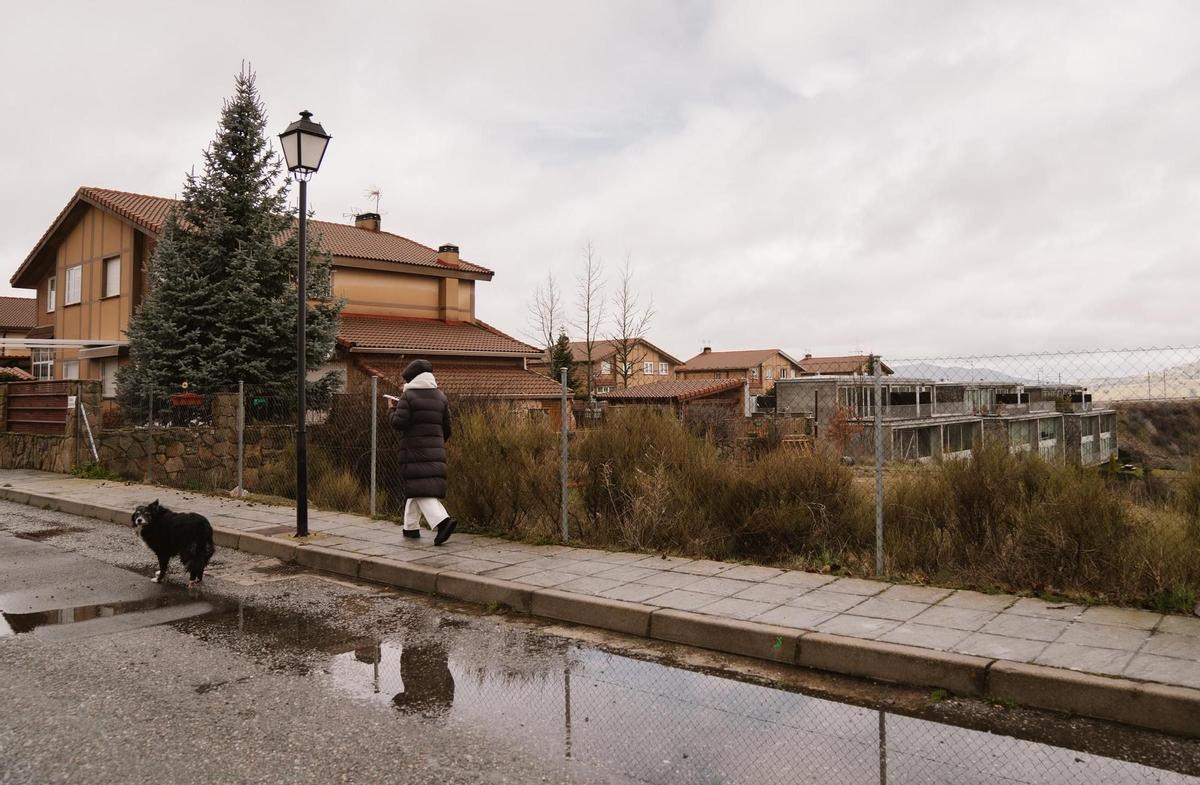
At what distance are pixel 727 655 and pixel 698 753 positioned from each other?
156 centimetres

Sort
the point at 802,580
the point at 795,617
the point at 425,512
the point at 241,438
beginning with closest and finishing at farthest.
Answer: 1. the point at 795,617
2. the point at 802,580
3. the point at 425,512
4. the point at 241,438

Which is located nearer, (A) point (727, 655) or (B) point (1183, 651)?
(B) point (1183, 651)

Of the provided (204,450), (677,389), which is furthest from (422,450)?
(677,389)

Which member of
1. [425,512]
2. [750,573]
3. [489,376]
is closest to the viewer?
[750,573]

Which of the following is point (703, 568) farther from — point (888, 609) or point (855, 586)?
point (888, 609)

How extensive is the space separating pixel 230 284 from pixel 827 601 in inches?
588

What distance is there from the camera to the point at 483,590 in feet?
21.8

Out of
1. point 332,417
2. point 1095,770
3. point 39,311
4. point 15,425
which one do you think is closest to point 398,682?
point 1095,770

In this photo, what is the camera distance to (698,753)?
3.66 meters

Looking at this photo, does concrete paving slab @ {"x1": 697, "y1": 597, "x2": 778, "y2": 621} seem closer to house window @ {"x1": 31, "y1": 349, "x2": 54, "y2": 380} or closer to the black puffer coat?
the black puffer coat

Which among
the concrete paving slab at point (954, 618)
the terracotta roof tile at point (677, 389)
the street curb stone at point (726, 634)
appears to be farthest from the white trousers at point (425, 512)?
the terracotta roof tile at point (677, 389)

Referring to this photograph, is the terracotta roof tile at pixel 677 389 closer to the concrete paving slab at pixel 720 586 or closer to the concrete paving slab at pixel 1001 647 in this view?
the concrete paving slab at pixel 720 586

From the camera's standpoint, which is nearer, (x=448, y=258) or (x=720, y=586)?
(x=720, y=586)

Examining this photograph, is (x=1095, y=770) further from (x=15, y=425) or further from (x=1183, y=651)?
(x=15, y=425)
